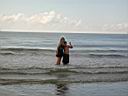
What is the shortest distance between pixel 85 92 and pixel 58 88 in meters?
1.18

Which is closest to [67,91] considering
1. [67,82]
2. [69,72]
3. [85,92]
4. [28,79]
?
[85,92]

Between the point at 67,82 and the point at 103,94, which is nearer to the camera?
the point at 103,94

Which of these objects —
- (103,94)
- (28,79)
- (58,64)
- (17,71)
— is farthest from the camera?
(58,64)

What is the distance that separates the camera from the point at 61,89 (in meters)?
12.9

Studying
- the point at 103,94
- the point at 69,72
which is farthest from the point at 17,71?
the point at 103,94

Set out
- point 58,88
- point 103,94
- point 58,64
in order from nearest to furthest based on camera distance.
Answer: point 103,94 → point 58,88 → point 58,64

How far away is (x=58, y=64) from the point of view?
71.5ft

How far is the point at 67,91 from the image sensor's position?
12555mm

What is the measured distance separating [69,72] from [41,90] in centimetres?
602

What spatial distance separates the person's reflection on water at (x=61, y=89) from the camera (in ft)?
39.5

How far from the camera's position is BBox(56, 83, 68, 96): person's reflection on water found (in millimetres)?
12055

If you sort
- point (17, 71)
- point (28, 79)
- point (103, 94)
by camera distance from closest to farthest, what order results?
1. point (103, 94)
2. point (28, 79)
3. point (17, 71)

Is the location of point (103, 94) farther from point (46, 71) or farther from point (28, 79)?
point (46, 71)

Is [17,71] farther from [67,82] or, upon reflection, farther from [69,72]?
[67,82]
